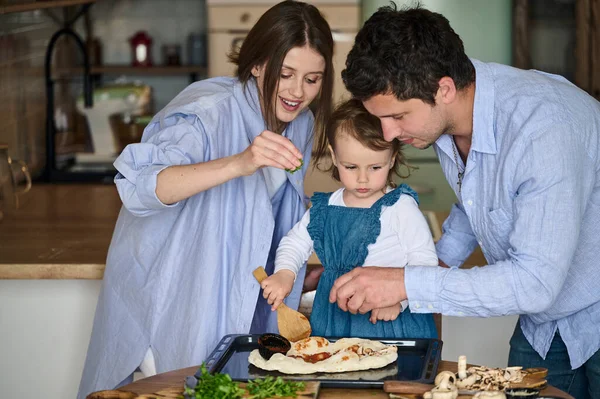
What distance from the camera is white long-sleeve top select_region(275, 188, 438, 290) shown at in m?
1.94

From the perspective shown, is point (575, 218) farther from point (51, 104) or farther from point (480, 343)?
point (51, 104)

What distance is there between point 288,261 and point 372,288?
356 mm

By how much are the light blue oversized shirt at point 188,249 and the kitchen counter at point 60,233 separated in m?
0.47

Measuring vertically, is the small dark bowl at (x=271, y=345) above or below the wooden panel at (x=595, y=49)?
below

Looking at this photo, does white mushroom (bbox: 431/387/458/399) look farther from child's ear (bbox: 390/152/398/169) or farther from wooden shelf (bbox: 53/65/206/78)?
wooden shelf (bbox: 53/65/206/78)

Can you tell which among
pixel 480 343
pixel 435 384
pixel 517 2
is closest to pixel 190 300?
pixel 435 384

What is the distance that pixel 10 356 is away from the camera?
2605 mm

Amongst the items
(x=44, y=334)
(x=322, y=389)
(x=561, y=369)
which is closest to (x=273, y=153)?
(x=322, y=389)

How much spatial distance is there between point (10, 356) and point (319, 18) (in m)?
1.40

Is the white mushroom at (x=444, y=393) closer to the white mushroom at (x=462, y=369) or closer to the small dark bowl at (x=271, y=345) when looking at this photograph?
A: the white mushroom at (x=462, y=369)

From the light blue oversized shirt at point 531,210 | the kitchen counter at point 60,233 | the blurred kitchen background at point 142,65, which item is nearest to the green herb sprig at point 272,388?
the light blue oversized shirt at point 531,210

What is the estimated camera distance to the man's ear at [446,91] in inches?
66.4

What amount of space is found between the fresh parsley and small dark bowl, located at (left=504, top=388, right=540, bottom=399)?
33 cm

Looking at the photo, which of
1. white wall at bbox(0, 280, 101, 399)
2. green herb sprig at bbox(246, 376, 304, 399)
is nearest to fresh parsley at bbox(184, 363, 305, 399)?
green herb sprig at bbox(246, 376, 304, 399)
